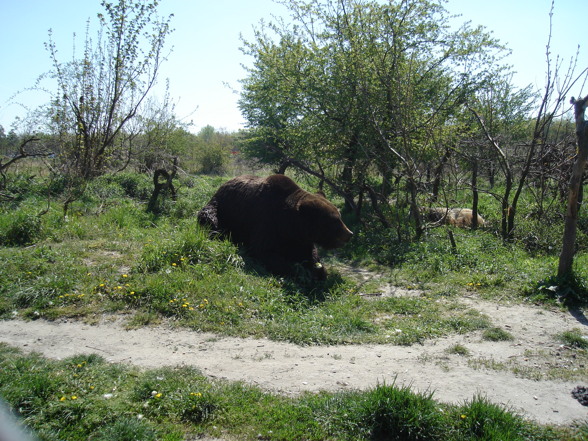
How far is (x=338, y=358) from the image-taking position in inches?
208

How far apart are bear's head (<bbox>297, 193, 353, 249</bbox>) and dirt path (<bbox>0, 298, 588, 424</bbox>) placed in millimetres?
3165

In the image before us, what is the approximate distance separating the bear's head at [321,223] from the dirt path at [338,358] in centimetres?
316

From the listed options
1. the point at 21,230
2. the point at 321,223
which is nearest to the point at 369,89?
the point at 321,223

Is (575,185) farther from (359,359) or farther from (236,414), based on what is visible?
(236,414)

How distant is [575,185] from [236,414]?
6535mm

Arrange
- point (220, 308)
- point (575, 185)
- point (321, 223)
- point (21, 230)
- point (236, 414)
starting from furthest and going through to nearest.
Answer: point (21, 230) < point (321, 223) < point (575, 185) < point (220, 308) < point (236, 414)

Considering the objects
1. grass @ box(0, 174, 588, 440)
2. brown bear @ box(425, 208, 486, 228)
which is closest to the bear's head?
grass @ box(0, 174, 588, 440)

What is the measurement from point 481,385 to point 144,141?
16.5 m

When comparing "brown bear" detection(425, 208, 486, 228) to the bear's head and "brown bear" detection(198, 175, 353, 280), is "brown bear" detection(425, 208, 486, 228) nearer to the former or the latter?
the bear's head

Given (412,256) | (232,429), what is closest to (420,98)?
(412,256)

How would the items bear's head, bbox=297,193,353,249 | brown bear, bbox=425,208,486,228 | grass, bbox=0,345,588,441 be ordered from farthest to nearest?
brown bear, bbox=425,208,486,228
bear's head, bbox=297,193,353,249
grass, bbox=0,345,588,441

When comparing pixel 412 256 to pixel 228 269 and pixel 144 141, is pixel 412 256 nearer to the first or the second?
pixel 228 269

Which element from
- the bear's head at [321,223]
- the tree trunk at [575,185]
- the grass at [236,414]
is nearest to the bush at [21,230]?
the bear's head at [321,223]

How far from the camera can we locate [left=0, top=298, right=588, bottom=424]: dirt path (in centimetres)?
442
